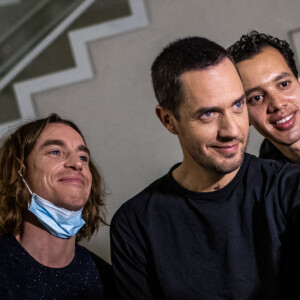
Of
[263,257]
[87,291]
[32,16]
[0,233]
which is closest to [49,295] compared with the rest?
[87,291]

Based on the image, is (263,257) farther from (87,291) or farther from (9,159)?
(9,159)

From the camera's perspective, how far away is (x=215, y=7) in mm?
2297

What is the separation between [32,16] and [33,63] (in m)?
0.26

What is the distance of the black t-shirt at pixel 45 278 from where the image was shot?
1603 mm

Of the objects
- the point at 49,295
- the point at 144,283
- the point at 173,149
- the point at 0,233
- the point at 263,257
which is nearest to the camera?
the point at 263,257

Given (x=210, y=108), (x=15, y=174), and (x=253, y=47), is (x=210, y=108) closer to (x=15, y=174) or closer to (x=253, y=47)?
(x=253, y=47)

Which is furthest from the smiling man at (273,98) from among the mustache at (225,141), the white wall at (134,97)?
the white wall at (134,97)

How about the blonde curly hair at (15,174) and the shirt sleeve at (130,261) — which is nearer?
the shirt sleeve at (130,261)

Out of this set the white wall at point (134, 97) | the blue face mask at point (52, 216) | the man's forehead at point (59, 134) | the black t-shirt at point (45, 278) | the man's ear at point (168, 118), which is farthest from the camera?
the white wall at point (134, 97)

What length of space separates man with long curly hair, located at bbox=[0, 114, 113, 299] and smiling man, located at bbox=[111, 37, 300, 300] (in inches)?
14.8

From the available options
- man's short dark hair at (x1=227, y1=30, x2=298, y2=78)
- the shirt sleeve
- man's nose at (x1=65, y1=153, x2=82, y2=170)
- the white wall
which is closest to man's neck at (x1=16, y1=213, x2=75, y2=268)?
man's nose at (x1=65, y1=153, x2=82, y2=170)

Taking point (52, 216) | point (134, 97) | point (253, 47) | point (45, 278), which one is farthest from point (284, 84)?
point (45, 278)

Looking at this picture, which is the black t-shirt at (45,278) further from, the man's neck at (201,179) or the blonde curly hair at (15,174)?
the man's neck at (201,179)

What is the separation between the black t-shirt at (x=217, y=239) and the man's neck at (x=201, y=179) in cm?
2
